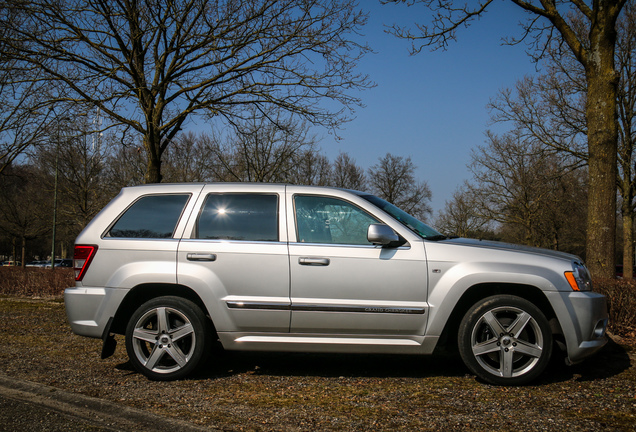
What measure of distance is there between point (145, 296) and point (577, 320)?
3.93 metres

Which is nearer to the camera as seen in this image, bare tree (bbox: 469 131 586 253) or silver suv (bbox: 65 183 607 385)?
silver suv (bbox: 65 183 607 385)

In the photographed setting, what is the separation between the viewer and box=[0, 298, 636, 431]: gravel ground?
3625mm

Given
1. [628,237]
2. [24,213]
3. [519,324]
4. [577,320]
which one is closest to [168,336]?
[519,324]

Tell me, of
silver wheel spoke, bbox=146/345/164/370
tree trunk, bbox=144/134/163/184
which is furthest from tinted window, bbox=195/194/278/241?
tree trunk, bbox=144/134/163/184

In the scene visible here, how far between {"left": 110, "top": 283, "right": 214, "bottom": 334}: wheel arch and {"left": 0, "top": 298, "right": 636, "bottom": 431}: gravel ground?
51 centimetres

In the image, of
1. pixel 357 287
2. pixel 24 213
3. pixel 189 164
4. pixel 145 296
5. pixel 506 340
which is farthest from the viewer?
pixel 24 213

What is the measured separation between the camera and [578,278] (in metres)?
4.55

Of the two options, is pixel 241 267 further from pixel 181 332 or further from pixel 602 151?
pixel 602 151

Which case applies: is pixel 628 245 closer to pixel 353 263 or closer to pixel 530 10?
pixel 530 10

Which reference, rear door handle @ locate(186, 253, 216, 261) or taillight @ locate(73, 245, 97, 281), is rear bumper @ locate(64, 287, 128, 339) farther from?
rear door handle @ locate(186, 253, 216, 261)

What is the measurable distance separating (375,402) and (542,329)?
5.22 ft

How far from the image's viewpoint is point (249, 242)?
190 inches

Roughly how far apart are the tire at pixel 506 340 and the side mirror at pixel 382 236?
90 cm

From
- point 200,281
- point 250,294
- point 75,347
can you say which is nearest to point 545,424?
point 250,294
